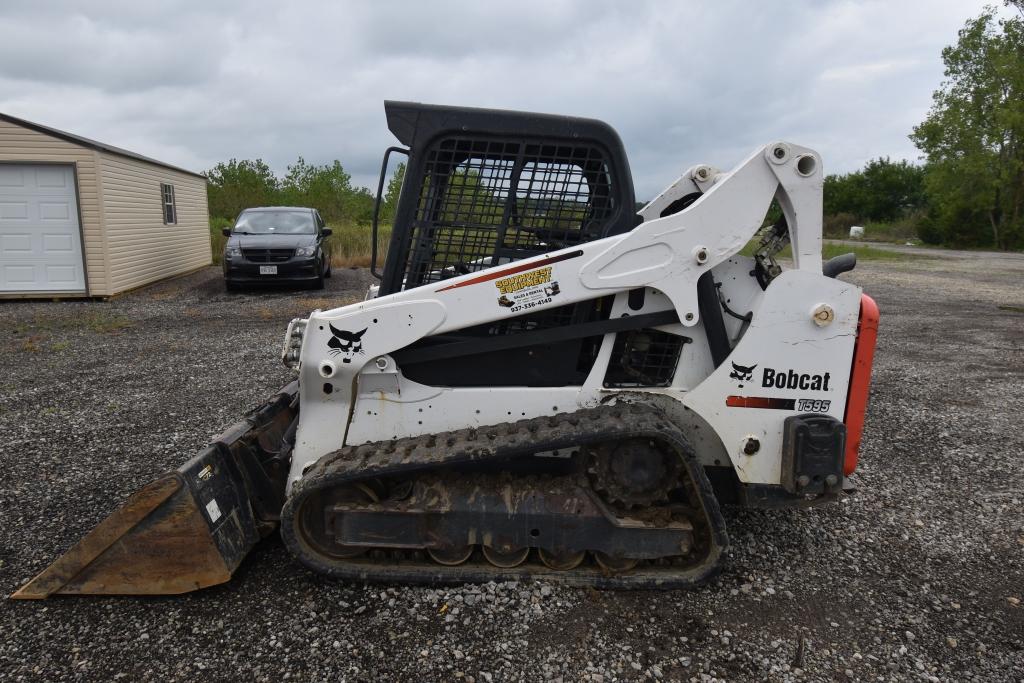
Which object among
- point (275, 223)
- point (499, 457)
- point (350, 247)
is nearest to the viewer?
point (499, 457)

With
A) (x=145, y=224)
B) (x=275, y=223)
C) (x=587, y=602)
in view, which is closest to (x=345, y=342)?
(x=587, y=602)

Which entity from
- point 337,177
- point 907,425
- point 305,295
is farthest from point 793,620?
point 337,177

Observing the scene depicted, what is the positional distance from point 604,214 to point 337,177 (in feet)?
151

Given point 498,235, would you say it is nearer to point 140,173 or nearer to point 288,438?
point 288,438

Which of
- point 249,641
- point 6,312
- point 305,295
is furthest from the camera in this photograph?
point 305,295

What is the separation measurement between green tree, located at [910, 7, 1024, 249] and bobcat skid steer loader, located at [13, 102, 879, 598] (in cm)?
4066

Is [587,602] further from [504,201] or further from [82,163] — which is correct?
[82,163]

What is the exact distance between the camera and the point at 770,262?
379cm

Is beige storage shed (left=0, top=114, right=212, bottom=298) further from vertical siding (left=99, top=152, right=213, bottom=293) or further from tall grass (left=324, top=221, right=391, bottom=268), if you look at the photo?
tall grass (left=324, top=221, right=391, bottom=268)

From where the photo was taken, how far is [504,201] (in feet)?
11.7

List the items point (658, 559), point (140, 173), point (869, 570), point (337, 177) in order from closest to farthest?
point (658, 559) < point (869, 570) < point (140, 173) < point (337, 177)

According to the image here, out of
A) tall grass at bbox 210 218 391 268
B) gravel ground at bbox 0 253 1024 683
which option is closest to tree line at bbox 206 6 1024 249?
tall grass at bbox 210 218 391 268

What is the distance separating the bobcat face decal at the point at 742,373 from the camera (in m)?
3.43

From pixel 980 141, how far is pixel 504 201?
4408 centimetres
